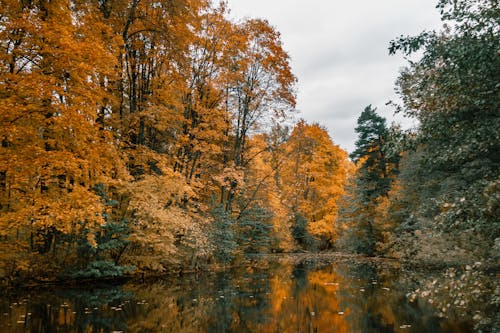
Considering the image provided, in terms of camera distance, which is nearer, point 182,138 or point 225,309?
point 225,309

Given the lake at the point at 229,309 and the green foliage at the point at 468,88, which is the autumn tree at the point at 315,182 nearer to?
the lake at the point at 229,309

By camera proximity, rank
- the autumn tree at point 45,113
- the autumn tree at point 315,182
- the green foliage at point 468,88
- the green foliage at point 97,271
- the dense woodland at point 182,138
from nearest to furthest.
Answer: the green foliage at point 468,88
the dense woodland at point 182,138
the autumn tree at point 45,113
the green foliage at point 97,271
the autumn tree at point 315,182

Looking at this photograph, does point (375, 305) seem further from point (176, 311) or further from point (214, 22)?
point (214, 22)

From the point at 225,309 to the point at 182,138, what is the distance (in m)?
8.88

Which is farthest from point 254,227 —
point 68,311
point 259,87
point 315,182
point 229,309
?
point 68,311

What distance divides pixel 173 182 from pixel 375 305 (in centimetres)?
872

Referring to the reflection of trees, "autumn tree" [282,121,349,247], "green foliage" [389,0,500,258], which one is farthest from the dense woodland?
"autumn tree" [282,121,349,247]

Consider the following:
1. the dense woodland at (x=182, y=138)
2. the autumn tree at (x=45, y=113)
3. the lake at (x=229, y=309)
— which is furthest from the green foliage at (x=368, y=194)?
the autumn tree at (x=45, y=113)

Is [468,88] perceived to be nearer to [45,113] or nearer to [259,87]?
[45,113]

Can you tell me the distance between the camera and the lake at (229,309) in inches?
286

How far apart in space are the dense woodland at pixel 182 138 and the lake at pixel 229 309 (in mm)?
1775

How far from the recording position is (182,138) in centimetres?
1597

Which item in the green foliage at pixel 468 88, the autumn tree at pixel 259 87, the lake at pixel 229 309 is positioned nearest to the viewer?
the green foliage at pixel 468 88

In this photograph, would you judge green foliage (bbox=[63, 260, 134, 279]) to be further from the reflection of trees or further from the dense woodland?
the reflection of trees
